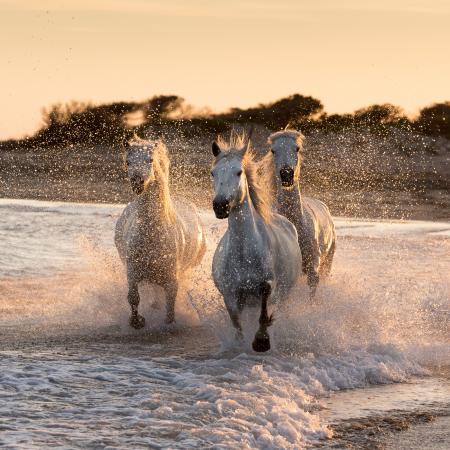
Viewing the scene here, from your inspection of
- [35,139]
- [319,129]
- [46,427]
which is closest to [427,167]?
[319,129]

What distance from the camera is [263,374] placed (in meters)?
8.23

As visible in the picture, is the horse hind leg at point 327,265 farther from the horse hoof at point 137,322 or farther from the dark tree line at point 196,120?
the dark tree line at point 196,120

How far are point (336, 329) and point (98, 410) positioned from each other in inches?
139

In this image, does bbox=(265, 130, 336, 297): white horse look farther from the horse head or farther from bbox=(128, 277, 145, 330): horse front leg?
bbox=(128, 277, 145, 330): horse front leg

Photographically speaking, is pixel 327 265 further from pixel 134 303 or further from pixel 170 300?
pixel 134 303

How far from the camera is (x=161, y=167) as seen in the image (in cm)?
1035

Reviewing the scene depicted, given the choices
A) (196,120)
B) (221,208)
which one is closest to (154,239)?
(221,208)

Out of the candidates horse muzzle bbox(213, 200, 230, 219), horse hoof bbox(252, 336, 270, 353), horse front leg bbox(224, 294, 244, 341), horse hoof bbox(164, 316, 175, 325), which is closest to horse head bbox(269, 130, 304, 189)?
horse hoof bbox(164, 316, 175, 325)

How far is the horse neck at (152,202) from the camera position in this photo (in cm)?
1029

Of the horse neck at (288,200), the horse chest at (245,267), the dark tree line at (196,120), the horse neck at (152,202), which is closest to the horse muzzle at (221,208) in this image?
the horse chest at (245,267)

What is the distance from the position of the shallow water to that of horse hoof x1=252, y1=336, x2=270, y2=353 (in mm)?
111

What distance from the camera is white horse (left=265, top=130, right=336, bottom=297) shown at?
10703 mm

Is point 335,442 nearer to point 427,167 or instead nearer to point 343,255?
point 343,255

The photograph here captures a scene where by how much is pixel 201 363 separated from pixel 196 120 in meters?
33.5
